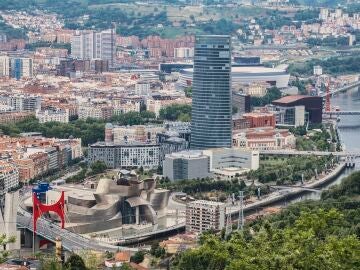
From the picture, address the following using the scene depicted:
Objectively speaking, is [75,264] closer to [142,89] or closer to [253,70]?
[142,89]

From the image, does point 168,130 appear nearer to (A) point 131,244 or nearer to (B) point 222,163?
(B) point 222,163

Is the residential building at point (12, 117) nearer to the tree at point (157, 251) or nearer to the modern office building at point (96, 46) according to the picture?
the modern office building at point (96, 46)

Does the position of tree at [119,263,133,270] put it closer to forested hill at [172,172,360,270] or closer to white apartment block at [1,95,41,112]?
forested hill at [172,172,360,270]

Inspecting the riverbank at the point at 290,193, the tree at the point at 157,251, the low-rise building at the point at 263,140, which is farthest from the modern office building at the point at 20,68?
the tree at the point at 157,251

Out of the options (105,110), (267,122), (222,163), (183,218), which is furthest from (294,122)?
(183,218)

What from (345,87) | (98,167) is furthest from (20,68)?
(98,167)

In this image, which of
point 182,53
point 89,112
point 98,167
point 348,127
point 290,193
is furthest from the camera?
point 182,53
